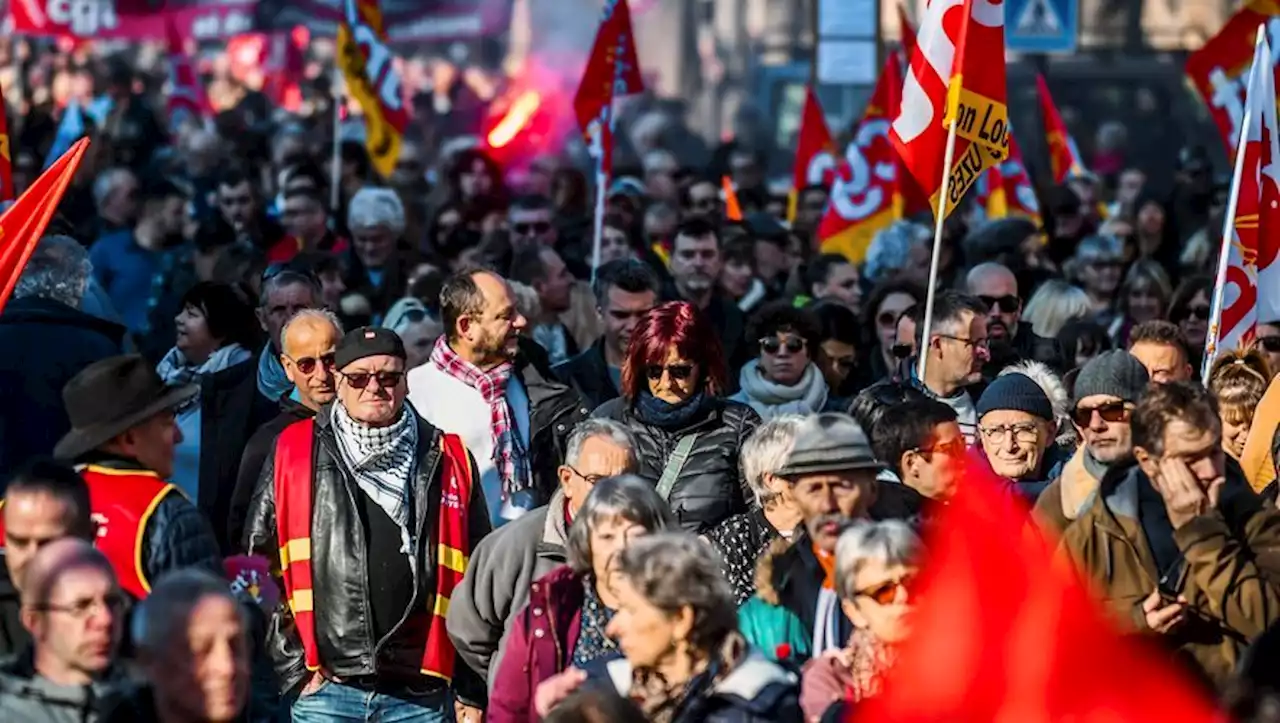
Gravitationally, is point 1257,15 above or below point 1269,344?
above

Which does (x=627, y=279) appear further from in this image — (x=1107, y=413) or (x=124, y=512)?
(x=124, y=512)

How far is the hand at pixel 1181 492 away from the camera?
805cm

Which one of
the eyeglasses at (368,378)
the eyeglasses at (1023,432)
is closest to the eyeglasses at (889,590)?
the eyeglasses at (368,378)

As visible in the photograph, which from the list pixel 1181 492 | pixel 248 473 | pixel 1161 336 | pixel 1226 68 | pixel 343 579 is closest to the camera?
pixel 1181 492

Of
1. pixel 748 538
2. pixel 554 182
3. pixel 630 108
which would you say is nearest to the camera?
pixel 748 538

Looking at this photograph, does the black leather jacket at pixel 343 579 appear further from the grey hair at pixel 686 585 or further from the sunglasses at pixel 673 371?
the grey hair at pixel 686 585

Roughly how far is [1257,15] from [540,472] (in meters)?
8.67

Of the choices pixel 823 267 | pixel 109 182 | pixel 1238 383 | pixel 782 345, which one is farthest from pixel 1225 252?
pixel 109 182

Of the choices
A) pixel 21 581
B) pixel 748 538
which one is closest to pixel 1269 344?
pixel 748 538

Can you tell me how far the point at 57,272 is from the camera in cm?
1134

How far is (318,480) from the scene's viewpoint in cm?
961

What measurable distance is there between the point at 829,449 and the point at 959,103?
13.0 feet

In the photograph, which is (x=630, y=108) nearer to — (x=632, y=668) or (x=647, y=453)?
(x=647, y=453)

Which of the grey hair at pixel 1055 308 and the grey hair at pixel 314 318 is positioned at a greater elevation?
the grey hair at pixel 314 318
